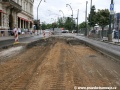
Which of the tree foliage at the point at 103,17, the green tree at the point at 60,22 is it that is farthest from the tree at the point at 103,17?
the green tree at the point at 60,22

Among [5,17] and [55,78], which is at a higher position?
[5,17]

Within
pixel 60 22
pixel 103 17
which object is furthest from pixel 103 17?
pixel 60 22

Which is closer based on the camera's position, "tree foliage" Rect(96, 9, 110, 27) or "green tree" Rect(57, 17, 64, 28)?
"tree foliage" Rect(96, 9, 110, 27)

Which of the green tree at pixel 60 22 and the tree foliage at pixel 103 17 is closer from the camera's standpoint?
the tree foliage at pixel 103 17

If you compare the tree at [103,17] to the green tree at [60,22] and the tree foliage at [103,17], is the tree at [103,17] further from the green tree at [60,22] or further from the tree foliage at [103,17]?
the green tree at [60,22]

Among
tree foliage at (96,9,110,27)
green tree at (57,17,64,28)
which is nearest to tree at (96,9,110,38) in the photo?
tree foliage at (96,9,110,27)

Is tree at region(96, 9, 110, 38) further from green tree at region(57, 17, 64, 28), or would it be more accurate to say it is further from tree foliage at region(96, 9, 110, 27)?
green tree at region(57, 17, 64, 28)

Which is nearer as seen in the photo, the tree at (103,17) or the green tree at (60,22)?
the tree at (103,17)

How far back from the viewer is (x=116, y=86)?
781 centimetres

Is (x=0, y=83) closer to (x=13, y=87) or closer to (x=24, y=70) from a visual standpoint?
(x=13, y=87)

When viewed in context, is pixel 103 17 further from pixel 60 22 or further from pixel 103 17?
pixel 60 22

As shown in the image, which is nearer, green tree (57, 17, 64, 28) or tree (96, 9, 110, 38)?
tree (96, 9, 110, 38)

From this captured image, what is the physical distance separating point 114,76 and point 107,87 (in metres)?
1.99

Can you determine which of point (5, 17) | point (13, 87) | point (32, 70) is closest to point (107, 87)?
point (13, 87)
